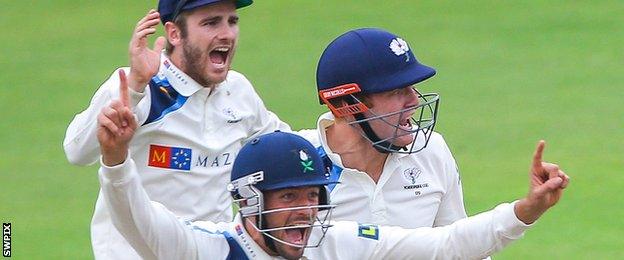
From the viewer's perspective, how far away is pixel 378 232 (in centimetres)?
537

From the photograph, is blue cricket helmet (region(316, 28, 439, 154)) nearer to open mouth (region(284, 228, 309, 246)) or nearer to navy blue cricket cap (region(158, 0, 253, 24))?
navy blue cricket cap (region(158, 0, 253, 24))

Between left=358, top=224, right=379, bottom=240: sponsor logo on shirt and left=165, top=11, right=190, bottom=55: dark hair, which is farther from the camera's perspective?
left=165, top=11, right=190, bottom=55: dark hair

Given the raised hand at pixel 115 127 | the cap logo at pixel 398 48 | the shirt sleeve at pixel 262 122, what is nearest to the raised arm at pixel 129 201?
the raised hand at pixel 115 127

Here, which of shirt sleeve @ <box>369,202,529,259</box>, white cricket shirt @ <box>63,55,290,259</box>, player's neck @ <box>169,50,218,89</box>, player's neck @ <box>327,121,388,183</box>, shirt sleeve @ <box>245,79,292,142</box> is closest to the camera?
shirt sleeve @ <box>369,202,529,259</box>

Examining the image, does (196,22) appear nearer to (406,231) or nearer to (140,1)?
(406,231)

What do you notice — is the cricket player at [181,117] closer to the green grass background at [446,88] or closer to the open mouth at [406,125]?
the open mouth at [406,125]

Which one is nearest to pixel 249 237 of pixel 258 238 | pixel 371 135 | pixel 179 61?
pixel 258 238

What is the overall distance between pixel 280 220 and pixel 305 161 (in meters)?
0.24

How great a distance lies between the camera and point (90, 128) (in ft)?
19.5

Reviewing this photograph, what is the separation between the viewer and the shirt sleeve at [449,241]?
5309 millimetres

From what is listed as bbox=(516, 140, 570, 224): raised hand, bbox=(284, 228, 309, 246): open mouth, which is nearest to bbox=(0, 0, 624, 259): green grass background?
bbox=(516, 140, 570, 224): raised hand

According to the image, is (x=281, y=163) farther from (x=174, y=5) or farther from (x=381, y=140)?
(x=174, y=5)

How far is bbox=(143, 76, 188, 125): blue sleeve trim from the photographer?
6.16 m

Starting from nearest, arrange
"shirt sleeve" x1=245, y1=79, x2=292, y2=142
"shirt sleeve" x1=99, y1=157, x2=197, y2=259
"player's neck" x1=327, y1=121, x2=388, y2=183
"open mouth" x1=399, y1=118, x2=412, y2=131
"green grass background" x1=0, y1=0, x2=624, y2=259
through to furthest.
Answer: "shirt sleeve" x1=99, y1=157, x2=197, y2=259, "open mouth" x1=399, y1=118, x2=412, y2=131, "player's neck" x1=327, y1=121, x2=388, y2=183, "shirt sleeve" x1=245, y1=79, x2=292, y2=142, "green grass background" x1=0, y1=0, x2=624, y2=259
